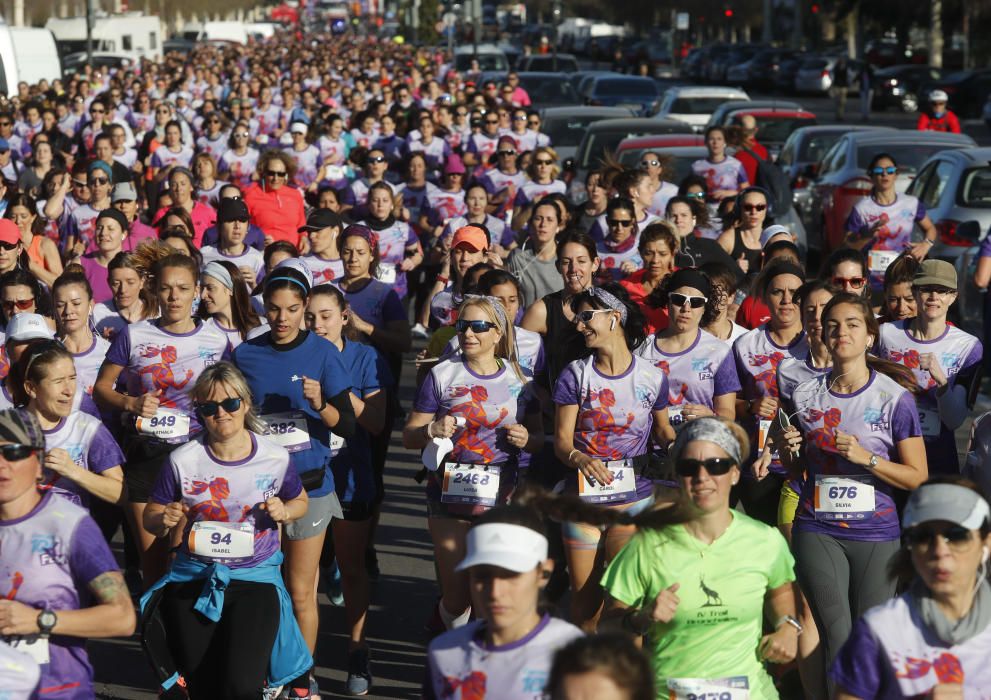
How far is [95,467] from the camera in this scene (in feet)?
20.1

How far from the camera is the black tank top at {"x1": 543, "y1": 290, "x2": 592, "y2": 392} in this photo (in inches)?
283

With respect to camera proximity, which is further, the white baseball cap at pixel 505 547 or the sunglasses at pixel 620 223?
the sunglasses at pixel 620 223

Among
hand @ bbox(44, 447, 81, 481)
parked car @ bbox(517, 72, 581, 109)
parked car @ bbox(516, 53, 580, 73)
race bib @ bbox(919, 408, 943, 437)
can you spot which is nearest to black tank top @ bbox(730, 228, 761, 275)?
race bib @ bbox(919, 408, 943, 437)

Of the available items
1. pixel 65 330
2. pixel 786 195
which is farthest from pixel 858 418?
pixel 786 195

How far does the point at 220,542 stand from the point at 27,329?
1886mm

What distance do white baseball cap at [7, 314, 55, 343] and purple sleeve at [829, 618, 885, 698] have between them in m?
4.15

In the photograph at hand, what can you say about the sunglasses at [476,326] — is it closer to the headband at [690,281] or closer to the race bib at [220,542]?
the headband at [690,281]

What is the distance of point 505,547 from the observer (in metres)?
4.05

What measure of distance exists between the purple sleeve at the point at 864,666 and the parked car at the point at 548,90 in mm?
28011

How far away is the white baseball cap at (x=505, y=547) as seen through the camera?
4027 mm

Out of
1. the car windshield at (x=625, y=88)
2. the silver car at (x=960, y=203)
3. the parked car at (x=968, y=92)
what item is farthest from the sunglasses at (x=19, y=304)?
the parked car at (x=968, y=92)

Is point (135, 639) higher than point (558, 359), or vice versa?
point (558, 359)

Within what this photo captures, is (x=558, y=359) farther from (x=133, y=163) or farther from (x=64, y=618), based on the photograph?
(x=133, y=163)

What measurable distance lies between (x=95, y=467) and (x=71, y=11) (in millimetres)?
87112
